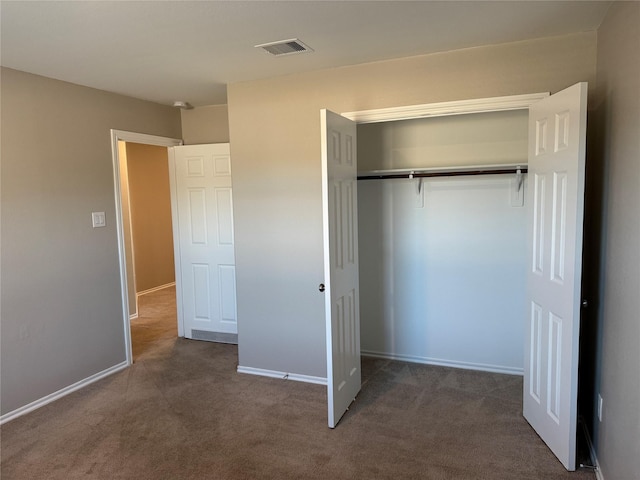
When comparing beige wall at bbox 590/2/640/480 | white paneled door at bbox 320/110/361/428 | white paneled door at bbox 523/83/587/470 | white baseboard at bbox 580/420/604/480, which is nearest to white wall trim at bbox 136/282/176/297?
white paneled door at bbox 320/110/361/428

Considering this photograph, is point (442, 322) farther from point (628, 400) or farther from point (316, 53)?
point (316, 53)

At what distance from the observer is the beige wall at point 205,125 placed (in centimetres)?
452

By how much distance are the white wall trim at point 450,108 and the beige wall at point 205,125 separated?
1.74 m

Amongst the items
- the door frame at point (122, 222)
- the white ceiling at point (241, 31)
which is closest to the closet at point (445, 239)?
the white ceiling at point (241, 31)

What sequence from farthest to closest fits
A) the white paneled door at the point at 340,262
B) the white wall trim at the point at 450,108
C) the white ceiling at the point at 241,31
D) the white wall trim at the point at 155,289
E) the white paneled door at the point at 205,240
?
the white wall trim at the point at 155,289
the white paneled door at the point at 205,240
the white wall trim at the point at 450,108
the white paneled door at the point at 340,262
the white ceiling at the point at 241,31

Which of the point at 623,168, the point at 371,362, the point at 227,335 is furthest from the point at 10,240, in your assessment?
the point at 623,168

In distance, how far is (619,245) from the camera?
6.67ft

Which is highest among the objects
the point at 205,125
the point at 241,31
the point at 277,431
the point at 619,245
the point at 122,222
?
the point at 241,31

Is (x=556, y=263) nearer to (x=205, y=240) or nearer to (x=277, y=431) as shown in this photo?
(x=277, y=431)

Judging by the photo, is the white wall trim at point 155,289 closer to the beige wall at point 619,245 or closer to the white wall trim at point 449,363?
the white wall trim at point 449,363

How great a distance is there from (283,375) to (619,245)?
2.61 meters

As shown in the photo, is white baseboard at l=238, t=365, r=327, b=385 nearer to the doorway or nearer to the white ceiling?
the doorway

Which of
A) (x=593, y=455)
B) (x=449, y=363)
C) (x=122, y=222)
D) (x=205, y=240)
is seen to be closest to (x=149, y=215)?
(x=205, y=240)

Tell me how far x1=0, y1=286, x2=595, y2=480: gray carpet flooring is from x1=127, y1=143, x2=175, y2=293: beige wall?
10.5ft
